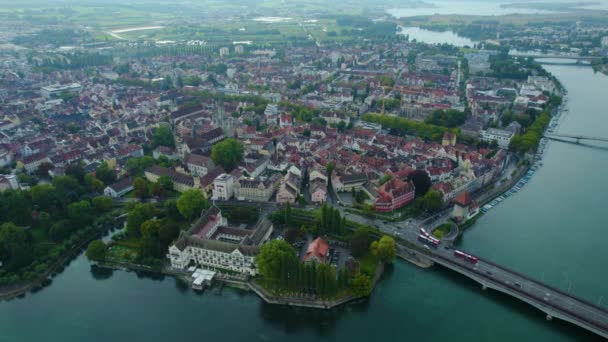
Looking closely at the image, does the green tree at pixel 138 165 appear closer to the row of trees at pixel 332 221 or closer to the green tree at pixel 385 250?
the row of trees at pixel 332 221

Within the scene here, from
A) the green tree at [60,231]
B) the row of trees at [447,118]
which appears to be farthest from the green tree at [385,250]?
the row of trees at [447,118]

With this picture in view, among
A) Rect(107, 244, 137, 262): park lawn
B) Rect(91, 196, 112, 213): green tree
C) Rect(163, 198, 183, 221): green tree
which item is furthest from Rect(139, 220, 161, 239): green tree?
Rect(91, 196, 112, 213): green tree

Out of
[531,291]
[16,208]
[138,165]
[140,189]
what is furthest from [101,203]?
[531,291]

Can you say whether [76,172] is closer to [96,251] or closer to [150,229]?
[96,251]

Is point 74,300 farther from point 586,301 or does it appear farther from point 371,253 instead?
point 586,301

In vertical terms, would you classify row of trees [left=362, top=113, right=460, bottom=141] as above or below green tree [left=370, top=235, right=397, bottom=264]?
above

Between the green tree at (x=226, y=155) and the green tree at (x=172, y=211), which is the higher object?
the green tree at (x=226, y=155)

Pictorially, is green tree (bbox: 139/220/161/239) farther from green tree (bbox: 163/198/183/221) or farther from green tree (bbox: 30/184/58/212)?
green tree (bbox: 30/184/58/212)
